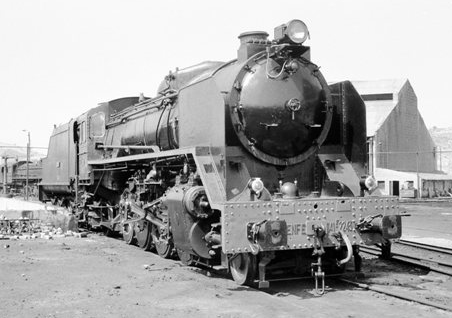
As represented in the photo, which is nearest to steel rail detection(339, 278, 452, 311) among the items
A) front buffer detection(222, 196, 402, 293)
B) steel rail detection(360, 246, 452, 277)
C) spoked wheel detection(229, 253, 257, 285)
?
front buffer detection(222, 196, 402, 293)

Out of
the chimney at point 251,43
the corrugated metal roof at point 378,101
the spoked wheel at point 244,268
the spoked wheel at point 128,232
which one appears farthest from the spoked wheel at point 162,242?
the corrugated metal roof at point 378,101

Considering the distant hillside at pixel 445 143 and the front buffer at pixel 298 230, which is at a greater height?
the distant hillside at pixel 445 143

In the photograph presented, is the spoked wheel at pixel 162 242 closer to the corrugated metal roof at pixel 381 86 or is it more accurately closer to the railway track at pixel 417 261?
the railway track at pixel 417 261

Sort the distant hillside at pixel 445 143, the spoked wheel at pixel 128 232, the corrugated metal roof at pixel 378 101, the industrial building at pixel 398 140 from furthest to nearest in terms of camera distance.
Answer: the distant hillside at pixel 445 143
the corrugated metal roof at pixel 378 101
the industrial building at pixel 398 140
the spoked wheel at pixel 128 232

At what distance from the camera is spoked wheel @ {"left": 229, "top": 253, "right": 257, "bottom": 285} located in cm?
684

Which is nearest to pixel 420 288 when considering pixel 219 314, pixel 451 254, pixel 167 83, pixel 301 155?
pixel 301 155

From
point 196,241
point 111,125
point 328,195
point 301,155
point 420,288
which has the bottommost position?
point 420,288

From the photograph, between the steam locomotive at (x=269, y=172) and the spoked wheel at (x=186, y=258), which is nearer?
the steam locomotive at (x=269, y=172)

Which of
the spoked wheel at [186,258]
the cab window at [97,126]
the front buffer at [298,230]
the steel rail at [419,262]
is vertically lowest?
the steel rail at [419,262]

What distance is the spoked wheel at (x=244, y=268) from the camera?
6844mm

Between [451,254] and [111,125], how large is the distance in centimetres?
854

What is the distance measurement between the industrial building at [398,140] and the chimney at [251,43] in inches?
1044

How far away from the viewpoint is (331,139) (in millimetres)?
8414

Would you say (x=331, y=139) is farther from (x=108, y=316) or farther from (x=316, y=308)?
(x=108, y=316)
